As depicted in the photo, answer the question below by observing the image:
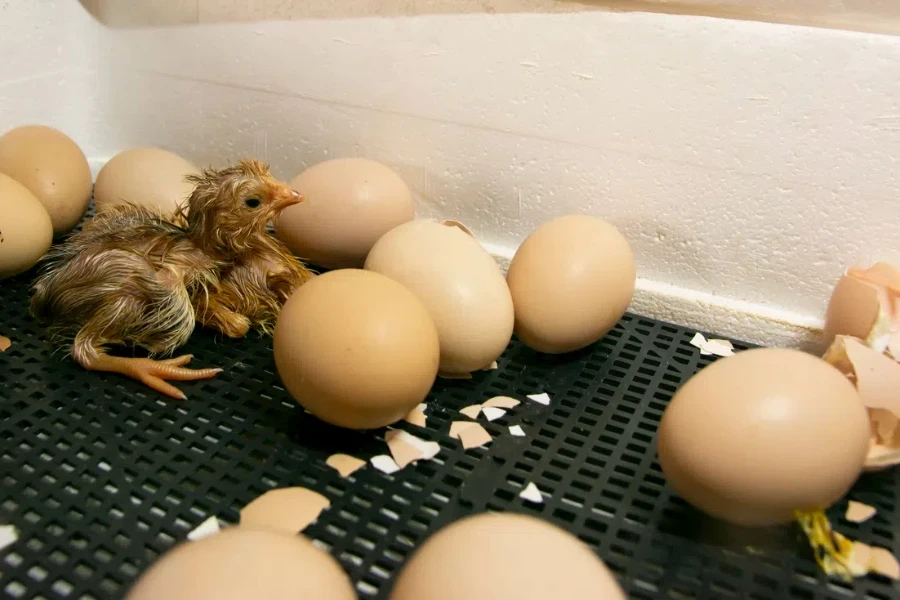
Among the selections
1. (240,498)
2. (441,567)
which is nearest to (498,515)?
(441,567)

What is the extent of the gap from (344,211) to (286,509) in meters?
0.50

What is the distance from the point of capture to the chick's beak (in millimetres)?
1116

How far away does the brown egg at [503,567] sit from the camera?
585 millimetres

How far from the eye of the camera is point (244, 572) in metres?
0.60

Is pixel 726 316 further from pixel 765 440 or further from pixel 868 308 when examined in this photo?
pixel 765 440

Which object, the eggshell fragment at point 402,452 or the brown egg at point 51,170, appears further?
the brown egg at point 51,170

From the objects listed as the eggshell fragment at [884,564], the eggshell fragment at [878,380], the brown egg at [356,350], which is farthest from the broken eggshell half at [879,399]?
the brown egg at [356,350]

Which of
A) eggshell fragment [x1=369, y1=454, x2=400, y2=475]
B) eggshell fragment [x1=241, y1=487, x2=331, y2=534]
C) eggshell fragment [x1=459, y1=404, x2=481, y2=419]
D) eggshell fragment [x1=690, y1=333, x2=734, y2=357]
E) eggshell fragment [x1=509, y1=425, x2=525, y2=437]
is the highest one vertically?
eggshell fragment [x1=241, y1=487, x2=331, y2=534]

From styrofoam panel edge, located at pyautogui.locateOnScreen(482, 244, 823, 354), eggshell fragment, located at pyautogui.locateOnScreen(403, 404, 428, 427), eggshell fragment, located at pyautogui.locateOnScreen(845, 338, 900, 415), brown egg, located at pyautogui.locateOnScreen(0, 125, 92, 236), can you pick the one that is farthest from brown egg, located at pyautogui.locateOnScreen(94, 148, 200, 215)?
eggshell fragment, located at pyautogui.locateOnScreen(845, 338, 900, 415)

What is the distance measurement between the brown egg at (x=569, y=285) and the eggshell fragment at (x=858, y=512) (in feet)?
1.19

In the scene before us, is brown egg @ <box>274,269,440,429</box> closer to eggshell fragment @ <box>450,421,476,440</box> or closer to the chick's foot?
eggshell fragment @ <box>450,421,476,440</box>

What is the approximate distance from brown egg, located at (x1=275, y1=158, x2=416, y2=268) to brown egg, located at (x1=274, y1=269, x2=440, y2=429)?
296mm

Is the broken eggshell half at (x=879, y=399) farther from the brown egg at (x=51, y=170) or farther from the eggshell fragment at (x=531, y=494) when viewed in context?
the brown egg at (x=51, y=170)

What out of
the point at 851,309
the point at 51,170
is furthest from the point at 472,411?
the point at 51,170
